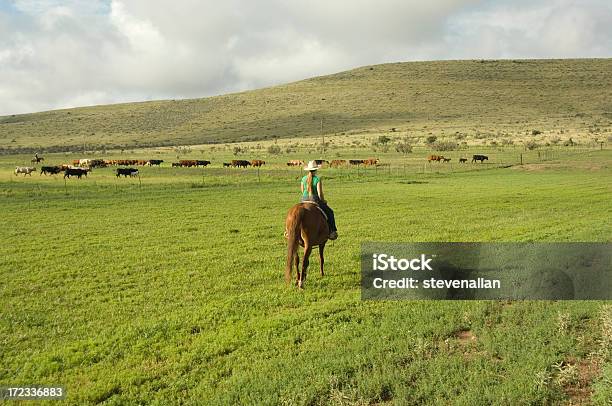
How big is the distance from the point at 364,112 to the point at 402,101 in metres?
11.8

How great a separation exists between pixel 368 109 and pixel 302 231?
120 m

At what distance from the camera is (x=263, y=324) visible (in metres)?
8.53

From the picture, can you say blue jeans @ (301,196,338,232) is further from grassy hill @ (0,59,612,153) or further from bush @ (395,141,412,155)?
A: grassy hill @ (0,59,612,153)

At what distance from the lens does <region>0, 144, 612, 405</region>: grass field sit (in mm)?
6250

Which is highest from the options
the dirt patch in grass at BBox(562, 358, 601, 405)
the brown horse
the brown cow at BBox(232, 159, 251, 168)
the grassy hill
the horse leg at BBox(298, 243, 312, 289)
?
the grassy hill

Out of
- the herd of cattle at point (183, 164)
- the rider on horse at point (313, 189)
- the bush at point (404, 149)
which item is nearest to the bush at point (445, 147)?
the bush at point (404, 149)

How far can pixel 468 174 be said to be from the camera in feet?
146

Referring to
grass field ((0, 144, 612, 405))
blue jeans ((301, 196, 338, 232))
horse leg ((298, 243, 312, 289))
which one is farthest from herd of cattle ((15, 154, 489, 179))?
horse leg ((298, 243, 312, 289))

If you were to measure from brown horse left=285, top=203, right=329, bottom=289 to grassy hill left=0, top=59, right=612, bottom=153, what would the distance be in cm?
9052

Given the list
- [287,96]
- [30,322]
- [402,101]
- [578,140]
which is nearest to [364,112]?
[402,101]

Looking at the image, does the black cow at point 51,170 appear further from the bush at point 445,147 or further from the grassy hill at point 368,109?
the grassy hill at point 368,109

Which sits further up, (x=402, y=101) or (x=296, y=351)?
(x=402, y=101)

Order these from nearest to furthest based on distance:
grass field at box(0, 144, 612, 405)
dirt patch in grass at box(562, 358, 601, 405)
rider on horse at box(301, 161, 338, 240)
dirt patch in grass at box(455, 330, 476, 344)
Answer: dirt patch in grass at box(562, 358, 601, 405), grass field at box(0, 144, 612, 405), dirt patch in grass at box(455, 330, 476, 344), rider on horse at box(301, 161, 338, 240)

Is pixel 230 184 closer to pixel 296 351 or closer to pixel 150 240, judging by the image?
pixel 150 240
